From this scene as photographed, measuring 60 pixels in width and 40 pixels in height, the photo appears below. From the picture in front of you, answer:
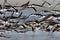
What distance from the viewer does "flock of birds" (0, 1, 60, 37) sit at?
1.22m

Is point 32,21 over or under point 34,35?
over

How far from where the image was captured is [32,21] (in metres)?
1.24

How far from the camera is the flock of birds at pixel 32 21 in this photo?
122cm

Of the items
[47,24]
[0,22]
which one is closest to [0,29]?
[0,22]

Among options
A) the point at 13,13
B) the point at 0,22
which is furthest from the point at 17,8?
the point at 0,22

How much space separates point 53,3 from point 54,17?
10 cm

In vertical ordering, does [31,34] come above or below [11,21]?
below

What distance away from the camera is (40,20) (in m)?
1.24

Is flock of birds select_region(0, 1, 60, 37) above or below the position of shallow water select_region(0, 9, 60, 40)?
above

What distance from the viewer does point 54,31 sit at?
1.30 metres

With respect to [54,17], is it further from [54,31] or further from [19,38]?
[19,38]

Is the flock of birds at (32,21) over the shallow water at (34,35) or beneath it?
over

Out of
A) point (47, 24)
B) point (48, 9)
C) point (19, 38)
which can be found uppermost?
point (48, 9)

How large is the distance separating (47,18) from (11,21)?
25cm
